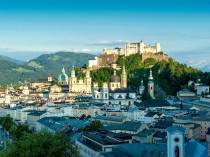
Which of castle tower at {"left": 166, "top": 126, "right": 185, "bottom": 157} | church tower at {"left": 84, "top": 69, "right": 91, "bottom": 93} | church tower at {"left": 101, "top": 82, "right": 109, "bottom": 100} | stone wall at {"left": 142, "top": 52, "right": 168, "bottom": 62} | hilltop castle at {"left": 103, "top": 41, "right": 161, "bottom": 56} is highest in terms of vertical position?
hilltop castle at {"left": 103, "top": 41, "right": 161, "bottom": 56}

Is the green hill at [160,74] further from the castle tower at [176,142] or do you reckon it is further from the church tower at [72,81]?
the castle tower at [176,142]

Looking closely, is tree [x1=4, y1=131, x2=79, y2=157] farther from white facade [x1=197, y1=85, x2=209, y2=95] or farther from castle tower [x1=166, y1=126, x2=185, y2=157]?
white facade [x1=197, y1=85, x2=209, y2=95]

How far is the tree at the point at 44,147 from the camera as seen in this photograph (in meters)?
41.7

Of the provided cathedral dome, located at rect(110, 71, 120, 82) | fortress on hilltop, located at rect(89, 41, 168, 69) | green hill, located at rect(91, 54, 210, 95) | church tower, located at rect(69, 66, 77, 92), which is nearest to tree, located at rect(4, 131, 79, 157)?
cathedral dome, located at rect(110, 71, 120, 82)

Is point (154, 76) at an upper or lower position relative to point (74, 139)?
upper

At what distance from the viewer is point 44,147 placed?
42.3 m

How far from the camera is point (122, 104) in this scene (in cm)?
10469

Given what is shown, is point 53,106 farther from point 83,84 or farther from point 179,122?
point 179,122

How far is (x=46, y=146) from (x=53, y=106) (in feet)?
197

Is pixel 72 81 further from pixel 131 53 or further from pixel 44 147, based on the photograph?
pixel 44 147

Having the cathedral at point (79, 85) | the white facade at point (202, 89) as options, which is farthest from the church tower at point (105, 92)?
the white facade at point (202, 89)

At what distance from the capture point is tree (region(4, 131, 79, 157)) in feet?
137

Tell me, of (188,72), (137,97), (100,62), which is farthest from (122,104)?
(100,62)

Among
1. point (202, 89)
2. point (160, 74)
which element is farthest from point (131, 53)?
point (202, 89)
